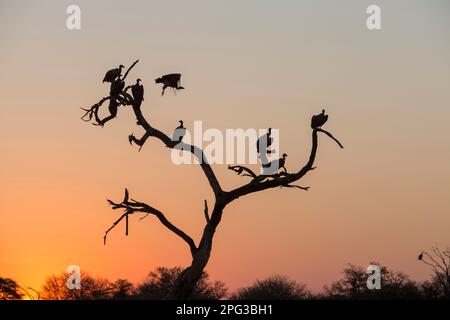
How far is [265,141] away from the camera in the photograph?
1978cm

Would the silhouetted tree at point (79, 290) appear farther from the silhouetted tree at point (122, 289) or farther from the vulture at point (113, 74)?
the vulture at point (113, 74)

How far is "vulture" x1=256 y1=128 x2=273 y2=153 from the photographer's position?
778 inches

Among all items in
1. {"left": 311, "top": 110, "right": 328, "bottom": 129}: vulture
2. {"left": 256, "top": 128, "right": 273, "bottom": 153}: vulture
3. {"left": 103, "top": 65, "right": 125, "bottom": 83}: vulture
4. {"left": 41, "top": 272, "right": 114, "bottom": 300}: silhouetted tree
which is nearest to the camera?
{"left": 311, "top": 110, "right": 328, "bottom": 129}: vulture

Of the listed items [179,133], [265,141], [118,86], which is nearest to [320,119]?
[265,141]

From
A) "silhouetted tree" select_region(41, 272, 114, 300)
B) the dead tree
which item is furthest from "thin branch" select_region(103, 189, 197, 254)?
"silhouetted tree" select_region(41, 272, 114, 300)

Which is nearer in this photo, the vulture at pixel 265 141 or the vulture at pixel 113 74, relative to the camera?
the vulture at pixel 265 141

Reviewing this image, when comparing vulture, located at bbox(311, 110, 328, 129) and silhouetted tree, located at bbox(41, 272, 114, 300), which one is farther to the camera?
silhouetted tree, located at bbox(41, 272, 114, 300)

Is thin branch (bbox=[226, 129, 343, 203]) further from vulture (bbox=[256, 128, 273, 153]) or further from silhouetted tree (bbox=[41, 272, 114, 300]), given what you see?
silhouetted tree (bbox=[41, 272, 114, 300])

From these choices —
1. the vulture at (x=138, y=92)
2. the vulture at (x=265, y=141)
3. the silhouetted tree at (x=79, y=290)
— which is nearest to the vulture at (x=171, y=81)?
the vulture at (x=138, y=92)

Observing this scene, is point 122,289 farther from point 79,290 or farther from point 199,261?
point 199,261

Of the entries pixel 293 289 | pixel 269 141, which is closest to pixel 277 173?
pixel 269 141

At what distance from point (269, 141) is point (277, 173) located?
67 centimetres

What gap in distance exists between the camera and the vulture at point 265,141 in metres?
19.8
